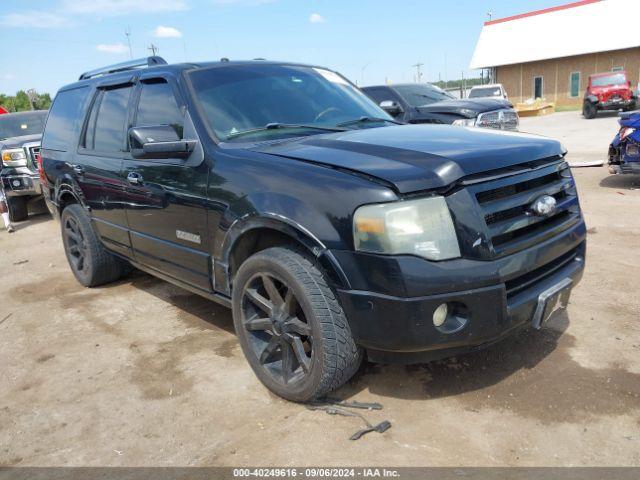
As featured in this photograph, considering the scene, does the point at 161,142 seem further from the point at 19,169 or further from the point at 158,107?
the point at 19,169

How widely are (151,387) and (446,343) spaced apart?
1.83m

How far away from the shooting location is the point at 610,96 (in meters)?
22.5

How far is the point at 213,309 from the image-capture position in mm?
4402

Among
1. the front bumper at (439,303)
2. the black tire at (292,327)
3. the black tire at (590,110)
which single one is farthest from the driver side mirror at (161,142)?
the black tire at (590,110)

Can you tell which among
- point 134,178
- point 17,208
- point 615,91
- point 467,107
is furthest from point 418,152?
point 615,91

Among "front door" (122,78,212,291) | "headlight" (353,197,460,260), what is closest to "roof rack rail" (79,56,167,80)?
"front door" (122,78,212,291)

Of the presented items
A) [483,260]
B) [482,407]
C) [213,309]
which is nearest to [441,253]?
[483,260]

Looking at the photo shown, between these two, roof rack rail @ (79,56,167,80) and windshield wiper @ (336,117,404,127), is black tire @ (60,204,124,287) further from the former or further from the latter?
windshield wiper @ (336,117,404,127)

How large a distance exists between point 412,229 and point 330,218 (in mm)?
377

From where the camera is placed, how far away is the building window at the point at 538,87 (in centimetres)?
3869

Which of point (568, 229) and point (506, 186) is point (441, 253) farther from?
point (568, 229)

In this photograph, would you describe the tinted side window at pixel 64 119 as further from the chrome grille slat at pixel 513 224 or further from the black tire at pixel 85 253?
the chrome grille slat at pixel 513 224

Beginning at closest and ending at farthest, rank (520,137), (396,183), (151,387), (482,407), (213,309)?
1. (396,183)
2. (482,407)
3. (520,137)
4. (151,387)
5. (213,309)

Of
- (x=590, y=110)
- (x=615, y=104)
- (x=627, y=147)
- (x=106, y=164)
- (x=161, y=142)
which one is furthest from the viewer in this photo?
(x=590, y=110)
